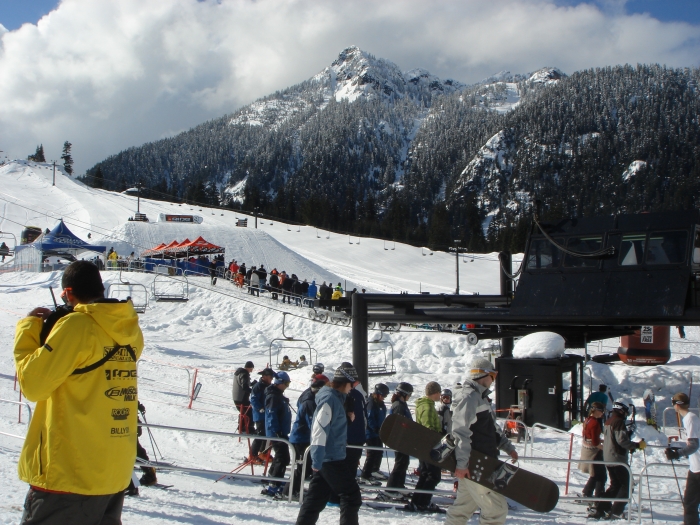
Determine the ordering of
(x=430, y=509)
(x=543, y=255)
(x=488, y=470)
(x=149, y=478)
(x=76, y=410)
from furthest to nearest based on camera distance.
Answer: (x=543, y=255) < (x=149, y=478) < (x=430, y=509) < (x=488, y=470) < (x=76, y=410)

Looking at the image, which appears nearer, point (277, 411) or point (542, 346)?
point (277, 411)

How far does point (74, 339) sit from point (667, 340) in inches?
799

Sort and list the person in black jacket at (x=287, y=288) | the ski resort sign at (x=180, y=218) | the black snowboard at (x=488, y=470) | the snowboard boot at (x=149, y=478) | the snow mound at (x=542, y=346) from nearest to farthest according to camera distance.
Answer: the black snowboard at (x=488, y=470)
the snowboard boot at (x=149, y=478)
the snow mound at (x=542, y=346)
the person in black jacket at (x=287, y=288)
the ski resort sign at (x=180, y=218)

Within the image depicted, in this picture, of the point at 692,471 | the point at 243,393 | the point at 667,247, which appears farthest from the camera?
the point at 667,247

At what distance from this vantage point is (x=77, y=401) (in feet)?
8.98

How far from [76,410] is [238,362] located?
17000 mm

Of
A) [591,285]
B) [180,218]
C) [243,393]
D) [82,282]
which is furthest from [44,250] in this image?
[82,282]

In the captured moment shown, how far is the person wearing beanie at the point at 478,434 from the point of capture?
455 cm

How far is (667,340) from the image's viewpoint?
19.5m

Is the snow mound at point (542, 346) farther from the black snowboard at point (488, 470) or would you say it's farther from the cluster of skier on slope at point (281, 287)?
the cluster of skier on slope at point (281, 287)

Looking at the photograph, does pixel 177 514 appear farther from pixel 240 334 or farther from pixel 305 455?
pixel 240 334

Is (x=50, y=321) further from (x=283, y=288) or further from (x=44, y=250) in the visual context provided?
(x=44, y=250)

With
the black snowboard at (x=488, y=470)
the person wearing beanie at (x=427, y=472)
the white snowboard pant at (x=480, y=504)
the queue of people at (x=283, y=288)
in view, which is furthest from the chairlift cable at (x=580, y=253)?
the queue of people at (x=283, y=288)

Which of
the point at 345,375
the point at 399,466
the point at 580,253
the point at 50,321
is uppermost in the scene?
the point at 580,253
